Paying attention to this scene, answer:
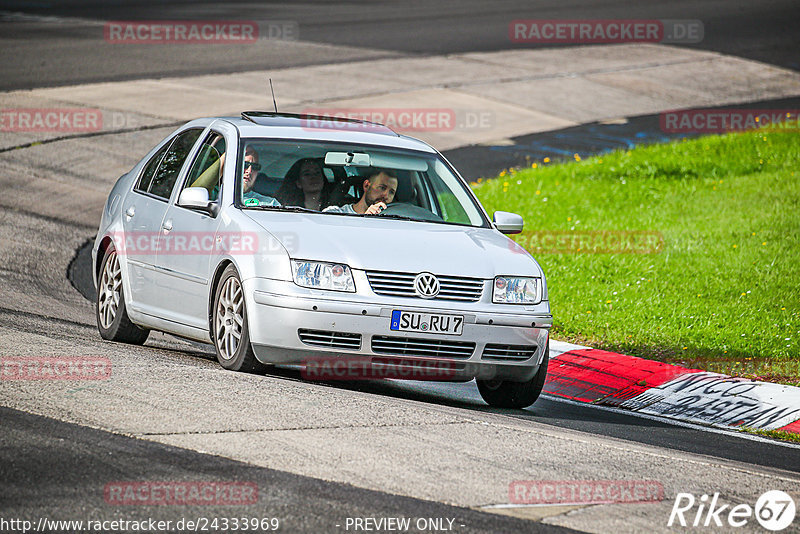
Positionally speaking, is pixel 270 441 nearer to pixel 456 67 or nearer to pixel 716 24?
pixel 456 67

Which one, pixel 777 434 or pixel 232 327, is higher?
pixel 232 327

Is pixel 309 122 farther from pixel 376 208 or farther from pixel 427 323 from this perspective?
pixel 427 323

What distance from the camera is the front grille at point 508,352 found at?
7738mm

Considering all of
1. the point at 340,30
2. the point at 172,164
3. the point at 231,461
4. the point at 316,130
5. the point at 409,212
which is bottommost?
the point at 231,461

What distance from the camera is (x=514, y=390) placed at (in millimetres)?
8414

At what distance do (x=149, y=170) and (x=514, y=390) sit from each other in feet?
10.7

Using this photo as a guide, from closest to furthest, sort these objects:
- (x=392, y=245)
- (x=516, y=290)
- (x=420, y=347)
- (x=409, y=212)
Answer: (x=420, y=347) → (x=392, y=245) → (x=516, y=290) → (x=409, y=212)

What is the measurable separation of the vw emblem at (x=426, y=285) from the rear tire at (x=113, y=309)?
2670 mm

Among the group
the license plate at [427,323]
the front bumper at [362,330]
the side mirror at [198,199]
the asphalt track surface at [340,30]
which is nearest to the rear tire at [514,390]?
the front bumper at [362,330]

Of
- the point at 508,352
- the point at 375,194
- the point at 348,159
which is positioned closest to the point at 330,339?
the point at 508,352

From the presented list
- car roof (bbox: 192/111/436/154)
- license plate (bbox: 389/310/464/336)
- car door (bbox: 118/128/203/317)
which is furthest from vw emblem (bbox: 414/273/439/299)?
car door (bbox: 118/128/203/317)

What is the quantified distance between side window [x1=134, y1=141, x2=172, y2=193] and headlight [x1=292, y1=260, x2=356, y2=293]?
242cm

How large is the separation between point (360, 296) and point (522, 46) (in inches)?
889

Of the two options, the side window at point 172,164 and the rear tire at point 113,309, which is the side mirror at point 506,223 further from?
the rear tire at point 113,309
